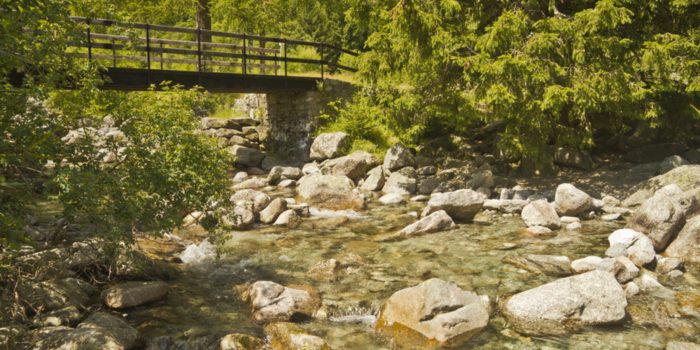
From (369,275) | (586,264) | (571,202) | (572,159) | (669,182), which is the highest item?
(572,159)

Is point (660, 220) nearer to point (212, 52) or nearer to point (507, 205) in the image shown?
point (507, 205)

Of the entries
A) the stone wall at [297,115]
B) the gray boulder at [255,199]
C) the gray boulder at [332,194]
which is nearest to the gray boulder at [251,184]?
the gray boulder at [332,194]

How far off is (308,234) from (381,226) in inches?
79.9

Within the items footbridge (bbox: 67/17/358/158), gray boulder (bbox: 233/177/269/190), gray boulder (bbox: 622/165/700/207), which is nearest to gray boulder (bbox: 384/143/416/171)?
footbridge (bbox: 67/17/358/158)

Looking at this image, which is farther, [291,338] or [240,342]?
[291,338]

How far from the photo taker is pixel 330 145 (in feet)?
72.3

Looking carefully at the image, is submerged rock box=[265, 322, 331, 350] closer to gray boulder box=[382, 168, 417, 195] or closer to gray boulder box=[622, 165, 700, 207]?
gray boulder box=[382, 168, 417, 195]

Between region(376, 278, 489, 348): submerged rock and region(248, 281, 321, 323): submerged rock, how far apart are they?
4.10 feet

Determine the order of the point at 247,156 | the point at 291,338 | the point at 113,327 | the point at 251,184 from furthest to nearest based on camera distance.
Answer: the point at 247,156
the point at 251,184
the point at 291,338
the point at 113,327

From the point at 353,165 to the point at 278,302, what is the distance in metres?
11.4

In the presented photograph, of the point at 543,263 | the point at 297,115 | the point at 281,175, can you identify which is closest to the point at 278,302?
the point at 543,263

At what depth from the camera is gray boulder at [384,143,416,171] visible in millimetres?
19375

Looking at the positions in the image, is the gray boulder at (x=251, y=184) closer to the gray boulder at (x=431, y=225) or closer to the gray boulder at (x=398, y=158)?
the gray boulder at (x=398, y=158)

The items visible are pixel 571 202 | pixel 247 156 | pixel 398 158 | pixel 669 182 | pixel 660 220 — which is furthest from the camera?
pixel 247 156
